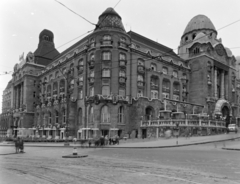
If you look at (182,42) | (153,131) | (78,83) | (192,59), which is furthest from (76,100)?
(182,42)

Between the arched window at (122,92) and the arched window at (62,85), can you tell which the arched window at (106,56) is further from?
the arched window at (62,85)

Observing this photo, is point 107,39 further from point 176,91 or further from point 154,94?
point 176,91

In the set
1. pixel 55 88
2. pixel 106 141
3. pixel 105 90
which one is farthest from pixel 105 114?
pixel 55 88

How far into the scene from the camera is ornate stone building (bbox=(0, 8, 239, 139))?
44.1 meters

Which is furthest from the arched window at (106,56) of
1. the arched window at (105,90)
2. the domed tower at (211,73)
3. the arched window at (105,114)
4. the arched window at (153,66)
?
the domed tower at (211,73)

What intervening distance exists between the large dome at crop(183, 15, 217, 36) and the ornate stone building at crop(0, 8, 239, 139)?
0.25 meters

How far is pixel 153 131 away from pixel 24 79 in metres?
41.2

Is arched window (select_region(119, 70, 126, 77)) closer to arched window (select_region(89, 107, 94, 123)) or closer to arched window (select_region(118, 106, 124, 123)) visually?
arched window (select_region(118, 106, 124, 123))

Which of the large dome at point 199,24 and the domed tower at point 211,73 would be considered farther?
the large dome at point 199,24

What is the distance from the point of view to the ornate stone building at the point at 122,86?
44.1 metres

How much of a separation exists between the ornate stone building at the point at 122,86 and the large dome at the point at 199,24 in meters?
0.25

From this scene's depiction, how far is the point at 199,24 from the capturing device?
221 feet

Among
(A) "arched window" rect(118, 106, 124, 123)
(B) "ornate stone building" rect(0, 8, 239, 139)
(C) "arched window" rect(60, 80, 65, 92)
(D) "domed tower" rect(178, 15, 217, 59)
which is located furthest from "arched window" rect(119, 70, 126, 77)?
(D) "domed tower" rect(178, 15, 217, 59)

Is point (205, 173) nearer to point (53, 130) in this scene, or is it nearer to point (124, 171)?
point (124, 171)
